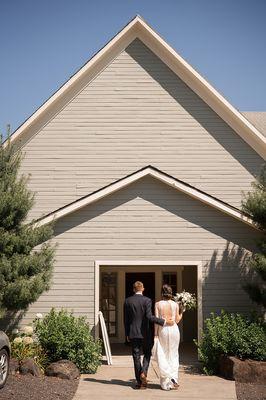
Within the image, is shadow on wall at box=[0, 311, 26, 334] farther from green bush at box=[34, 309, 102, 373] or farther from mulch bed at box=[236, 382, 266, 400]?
mulch bed at box=[236, 382, 266, 400]

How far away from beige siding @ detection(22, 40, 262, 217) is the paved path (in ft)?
19.3

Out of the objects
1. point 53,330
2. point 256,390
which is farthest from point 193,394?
point 53,330

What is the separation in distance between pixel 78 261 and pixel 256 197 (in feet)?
15.6

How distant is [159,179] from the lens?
1408 centimetres

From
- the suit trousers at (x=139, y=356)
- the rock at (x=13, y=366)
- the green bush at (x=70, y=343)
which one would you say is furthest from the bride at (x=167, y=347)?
the rock at (x=13, y=366)

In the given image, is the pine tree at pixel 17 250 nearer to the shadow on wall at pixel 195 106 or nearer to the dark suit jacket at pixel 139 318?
the dark suit jacket at pixel 139 318

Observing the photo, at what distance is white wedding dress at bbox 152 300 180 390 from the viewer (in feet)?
34.6

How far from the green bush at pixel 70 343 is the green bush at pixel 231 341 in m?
2.54

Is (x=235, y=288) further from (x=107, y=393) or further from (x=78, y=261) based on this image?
(x=107, y=393)

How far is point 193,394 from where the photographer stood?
10320 millimetres

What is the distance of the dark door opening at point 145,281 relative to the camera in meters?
18.2

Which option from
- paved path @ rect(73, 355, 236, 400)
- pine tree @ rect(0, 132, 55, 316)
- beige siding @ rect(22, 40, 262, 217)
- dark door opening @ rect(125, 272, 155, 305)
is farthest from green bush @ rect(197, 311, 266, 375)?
dark door opening @ rect(125, 272, 155, 305)

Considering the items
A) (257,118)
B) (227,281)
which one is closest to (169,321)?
Answer: (227,281)

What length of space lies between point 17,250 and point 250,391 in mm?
6038
